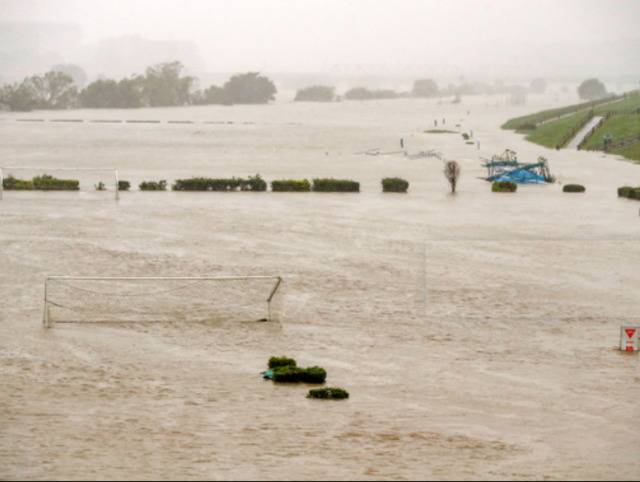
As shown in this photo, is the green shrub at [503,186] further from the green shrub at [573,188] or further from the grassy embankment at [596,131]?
the grassy embankment at [596,131]

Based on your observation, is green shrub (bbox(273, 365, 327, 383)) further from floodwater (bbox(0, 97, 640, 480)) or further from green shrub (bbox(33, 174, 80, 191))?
green shrub (bbox(33, 174, 80, 191))

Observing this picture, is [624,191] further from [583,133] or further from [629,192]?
[583,133]

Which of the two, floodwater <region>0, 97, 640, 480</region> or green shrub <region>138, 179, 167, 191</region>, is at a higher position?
green shrub <region>138, 179, 167, 191</region>

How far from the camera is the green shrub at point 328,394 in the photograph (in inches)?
762

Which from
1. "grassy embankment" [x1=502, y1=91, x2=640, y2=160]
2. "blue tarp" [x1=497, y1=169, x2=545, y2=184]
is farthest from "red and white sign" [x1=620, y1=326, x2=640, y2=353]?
"grassy embankment" [x1=502, y1=91, x2=640, y2=160]

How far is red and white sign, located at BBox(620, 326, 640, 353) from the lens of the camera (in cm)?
2305

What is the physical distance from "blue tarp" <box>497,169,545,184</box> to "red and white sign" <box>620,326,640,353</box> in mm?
32293

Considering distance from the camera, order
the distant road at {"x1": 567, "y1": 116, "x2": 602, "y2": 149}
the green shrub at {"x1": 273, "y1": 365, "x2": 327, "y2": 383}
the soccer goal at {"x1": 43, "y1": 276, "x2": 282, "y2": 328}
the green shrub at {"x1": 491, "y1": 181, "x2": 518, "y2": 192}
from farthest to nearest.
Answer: the distant road at {"x1": 567, "y1": 116, "x2": 602, "y2": 149}, the green shrub at {"x1": 491, "y1": 181, "x2": 518, "y2": 192}, the soccer goal at {"x1": 43, "y1": 276, "x2": 282, "y2": 328}, the green shrub at {"x1": 273, "y1": 365, "x2": 327, "y2": 383}

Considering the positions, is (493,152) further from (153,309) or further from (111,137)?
(153,309)

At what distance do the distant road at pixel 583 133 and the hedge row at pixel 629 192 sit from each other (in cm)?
3112

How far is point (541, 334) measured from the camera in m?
24.5

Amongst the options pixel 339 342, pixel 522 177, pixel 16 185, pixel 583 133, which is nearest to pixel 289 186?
pixel 16 185

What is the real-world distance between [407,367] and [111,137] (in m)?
77.4

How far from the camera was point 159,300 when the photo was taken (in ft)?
89.8
